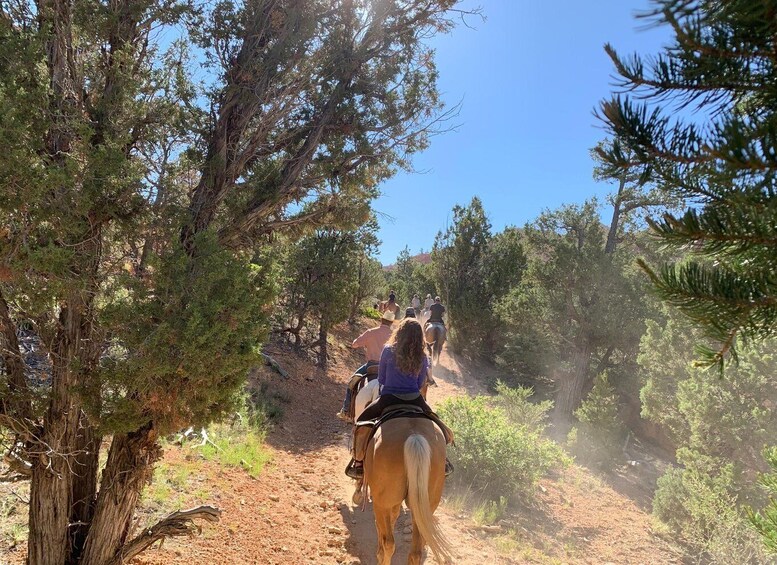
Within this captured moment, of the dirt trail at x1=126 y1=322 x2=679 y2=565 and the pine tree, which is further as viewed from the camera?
the dirt trail at x1=126 y1=322 x2=679 y2=565

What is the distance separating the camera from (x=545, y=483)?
779 centimetres

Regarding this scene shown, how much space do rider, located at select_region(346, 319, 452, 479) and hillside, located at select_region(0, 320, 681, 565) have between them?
155 cm

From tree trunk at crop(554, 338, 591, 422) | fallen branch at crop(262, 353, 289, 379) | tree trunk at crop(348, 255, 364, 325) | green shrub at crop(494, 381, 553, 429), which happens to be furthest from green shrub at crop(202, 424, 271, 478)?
tree trunk at crop(348, 255, 364, 325)

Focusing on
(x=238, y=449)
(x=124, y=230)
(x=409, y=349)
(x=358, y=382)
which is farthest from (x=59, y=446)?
(x=238, y=449)

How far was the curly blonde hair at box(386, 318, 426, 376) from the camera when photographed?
165 inches

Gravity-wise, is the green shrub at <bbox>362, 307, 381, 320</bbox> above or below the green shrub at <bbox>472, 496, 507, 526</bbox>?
above

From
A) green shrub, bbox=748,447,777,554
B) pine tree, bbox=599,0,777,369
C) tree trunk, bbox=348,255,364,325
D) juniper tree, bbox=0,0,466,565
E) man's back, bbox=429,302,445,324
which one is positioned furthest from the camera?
tree trunk, bbox=348,255,364,325

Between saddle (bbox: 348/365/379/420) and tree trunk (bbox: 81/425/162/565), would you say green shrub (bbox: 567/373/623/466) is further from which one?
tree trunk (bbox: 81/425/162/565)

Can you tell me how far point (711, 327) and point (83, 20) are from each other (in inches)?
178

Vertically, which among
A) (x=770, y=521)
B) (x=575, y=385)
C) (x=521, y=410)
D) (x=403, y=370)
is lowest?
(x=521, y=410)

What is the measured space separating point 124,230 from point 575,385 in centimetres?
A: 1273

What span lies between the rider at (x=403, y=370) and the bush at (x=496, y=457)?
2772mm

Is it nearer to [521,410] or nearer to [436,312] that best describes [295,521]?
[521,410]

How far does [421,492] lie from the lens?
11.4 feet
